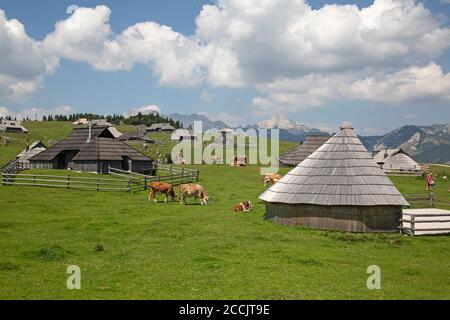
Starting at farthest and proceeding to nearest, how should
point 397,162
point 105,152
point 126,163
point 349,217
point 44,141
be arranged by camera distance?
1. point 44,141
2. point 397,162
3. point 126,163
4. point 105,152
5. point 349,217

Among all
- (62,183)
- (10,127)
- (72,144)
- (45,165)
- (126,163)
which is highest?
(10,127)

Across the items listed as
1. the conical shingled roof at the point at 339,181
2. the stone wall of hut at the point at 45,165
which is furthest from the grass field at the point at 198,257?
the stone wall of hut at the point at 45,165

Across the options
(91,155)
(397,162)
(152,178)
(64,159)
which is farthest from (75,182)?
(397,162)

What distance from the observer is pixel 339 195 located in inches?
890

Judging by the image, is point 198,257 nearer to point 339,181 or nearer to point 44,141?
point 339,181

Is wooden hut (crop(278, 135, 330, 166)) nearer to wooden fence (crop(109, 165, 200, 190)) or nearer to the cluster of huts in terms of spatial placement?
wooden fence (crop(109, 165, 200, 190))

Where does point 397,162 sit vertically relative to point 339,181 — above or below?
above

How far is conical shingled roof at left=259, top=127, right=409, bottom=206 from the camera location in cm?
2253

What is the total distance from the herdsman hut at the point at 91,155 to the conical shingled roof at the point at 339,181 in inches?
1165

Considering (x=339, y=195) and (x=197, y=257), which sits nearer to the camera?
(x=197, y=257)

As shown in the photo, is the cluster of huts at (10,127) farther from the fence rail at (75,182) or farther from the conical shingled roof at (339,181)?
the conical shingled roof at (339,181)

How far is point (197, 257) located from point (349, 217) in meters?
9.64

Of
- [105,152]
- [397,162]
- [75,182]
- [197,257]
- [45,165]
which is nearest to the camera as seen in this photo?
[197,257]

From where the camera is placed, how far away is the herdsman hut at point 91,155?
50.2 m
